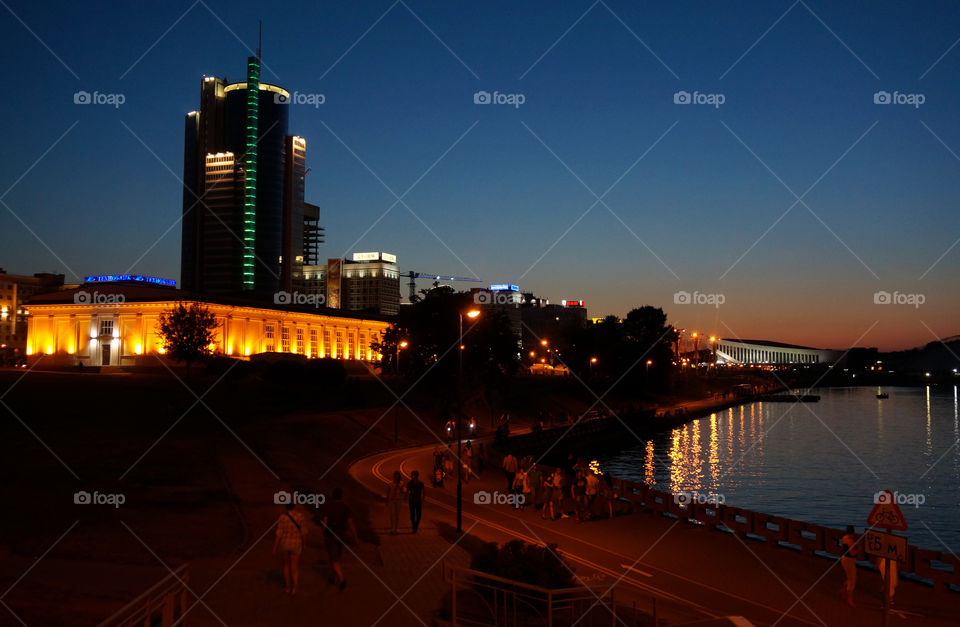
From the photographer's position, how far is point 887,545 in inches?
472

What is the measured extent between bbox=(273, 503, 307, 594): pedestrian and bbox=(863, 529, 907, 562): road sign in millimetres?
9601

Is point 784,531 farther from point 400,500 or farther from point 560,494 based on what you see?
point 400,500

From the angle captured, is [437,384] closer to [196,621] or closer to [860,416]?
[196,621]

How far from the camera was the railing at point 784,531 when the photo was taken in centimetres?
1858

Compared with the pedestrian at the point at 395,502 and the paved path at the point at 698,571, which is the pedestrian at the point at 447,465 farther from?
the pedestrian at the point at 395,502

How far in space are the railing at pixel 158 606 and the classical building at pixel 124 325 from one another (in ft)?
293

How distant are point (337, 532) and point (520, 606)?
3836 mm

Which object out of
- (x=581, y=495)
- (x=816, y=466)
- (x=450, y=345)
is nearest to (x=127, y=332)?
(x=450, y=345)

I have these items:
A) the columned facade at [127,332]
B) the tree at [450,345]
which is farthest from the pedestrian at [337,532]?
the columned facade at [127,332]

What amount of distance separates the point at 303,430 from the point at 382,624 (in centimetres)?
3366

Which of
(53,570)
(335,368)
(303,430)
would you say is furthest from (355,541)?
(335,368)

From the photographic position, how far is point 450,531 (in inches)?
840

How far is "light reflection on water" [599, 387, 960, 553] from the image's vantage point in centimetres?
3888

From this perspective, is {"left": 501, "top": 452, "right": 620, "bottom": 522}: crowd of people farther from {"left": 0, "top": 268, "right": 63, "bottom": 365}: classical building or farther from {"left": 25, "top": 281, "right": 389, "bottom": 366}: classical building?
{"left": 0, "top": 268, "right": 63, "bottom": 365}: classical building
